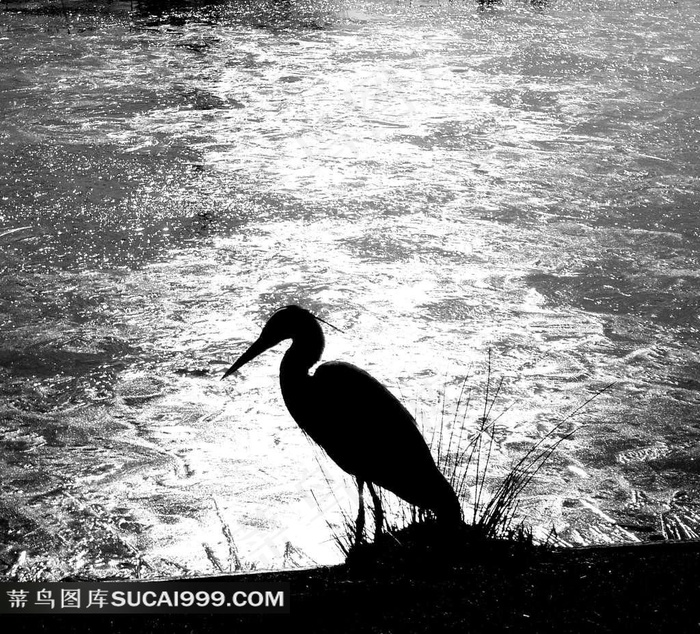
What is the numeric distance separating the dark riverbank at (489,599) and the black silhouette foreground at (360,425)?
0.18 m

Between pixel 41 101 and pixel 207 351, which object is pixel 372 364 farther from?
pixel 41 101

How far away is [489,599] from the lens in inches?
77.2

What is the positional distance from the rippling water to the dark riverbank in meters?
0.39

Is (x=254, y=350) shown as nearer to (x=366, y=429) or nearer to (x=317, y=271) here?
(x=366, y=429)

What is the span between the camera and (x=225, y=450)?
291 centimetres

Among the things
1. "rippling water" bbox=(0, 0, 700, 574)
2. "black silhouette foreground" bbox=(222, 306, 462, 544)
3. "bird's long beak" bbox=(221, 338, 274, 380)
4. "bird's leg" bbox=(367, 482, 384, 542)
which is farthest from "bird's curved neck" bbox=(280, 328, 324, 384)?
→ "rippling water" bbox=(0, 0, 700, 574)

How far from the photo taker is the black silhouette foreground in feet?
7.20

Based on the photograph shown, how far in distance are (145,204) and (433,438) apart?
8.52ft

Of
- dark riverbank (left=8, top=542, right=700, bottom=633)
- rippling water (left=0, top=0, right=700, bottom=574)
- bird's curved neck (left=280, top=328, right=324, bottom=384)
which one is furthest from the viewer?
rippling water (left=0, top=0, right=700, bottom=574)

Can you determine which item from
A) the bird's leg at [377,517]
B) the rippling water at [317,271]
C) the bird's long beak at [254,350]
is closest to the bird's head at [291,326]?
the bird's long beak at [254,350]

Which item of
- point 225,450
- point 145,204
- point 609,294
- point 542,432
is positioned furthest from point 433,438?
point 145,204

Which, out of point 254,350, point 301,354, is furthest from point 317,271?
point 301,354

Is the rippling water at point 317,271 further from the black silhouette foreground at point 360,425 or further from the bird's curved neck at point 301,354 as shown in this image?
the bird's curved neck at point 301,354

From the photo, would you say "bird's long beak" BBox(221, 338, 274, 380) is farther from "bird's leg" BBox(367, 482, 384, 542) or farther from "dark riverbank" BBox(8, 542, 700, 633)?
"dark riverbank" BBox(8, 542, 700, 633)
